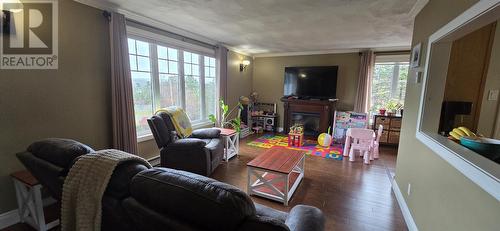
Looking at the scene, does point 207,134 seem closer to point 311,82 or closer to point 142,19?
point 142,19

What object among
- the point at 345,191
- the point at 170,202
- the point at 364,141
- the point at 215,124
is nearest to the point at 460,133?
the point at 345,191

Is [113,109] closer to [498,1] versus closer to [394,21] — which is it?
[498,1]

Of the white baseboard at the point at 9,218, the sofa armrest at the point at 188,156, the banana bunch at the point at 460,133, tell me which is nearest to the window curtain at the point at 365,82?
the banana bunch at the point at 460,133

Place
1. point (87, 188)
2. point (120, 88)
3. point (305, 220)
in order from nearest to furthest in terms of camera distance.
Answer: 1. point (87, 188)
2. point (305, 220)
3. point (120, 88)

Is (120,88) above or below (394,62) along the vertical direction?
below

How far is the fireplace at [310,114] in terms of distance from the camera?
17.3ft

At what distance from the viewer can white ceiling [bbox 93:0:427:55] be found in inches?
93.4

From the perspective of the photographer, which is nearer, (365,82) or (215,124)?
(215,124)

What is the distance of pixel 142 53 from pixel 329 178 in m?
3.40

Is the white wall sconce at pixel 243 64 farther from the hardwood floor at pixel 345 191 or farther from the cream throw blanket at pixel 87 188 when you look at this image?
the cream throw blanket at pixel 87 188

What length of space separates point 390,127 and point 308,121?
1833 millimetres

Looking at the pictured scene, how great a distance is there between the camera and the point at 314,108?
5.37 meters

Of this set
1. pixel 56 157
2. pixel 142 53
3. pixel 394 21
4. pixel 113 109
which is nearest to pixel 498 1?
pixel 394 21

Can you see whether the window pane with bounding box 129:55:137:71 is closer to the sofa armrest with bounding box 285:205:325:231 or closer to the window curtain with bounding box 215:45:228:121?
the window curtain with bounding box 215:45:228:121
